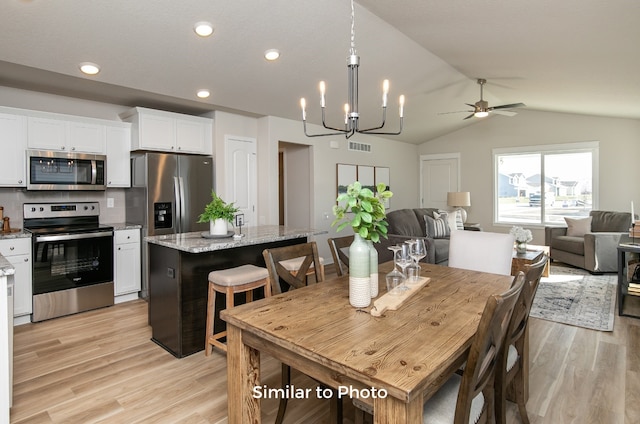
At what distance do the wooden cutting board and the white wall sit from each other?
653cm

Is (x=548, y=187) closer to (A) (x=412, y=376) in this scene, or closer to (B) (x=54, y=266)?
(A) (x=412, y=376)

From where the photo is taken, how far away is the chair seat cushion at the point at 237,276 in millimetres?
2727

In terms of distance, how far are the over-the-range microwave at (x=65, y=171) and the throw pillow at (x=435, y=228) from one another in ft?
15.2

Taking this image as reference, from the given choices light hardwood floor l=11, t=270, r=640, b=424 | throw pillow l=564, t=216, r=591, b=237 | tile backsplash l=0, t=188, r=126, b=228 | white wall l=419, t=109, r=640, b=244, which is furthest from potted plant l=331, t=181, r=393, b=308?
white wall l=419, t=109, r=640, b=244

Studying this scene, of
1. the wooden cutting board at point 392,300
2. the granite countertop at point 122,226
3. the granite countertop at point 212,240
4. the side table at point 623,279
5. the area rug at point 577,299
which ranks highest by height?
the granite countertop at point 122,226

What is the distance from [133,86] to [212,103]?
3.26 feet

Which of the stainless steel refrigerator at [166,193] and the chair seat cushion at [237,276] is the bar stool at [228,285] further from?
the stainless steel refrigerator at [166,193]

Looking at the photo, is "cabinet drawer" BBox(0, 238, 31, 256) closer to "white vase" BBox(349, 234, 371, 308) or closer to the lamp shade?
"white vase" BBox(349, 234, 371, 308)

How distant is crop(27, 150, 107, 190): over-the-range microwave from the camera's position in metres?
3.78

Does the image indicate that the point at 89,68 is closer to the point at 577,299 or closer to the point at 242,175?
the point at 242,175

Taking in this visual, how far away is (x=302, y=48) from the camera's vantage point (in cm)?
361

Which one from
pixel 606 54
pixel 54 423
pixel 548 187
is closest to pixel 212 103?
pixel 54 423

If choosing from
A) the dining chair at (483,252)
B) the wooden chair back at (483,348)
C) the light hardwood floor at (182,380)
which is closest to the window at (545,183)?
the light hardwood floor at (182,380)

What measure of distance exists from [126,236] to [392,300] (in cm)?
370
